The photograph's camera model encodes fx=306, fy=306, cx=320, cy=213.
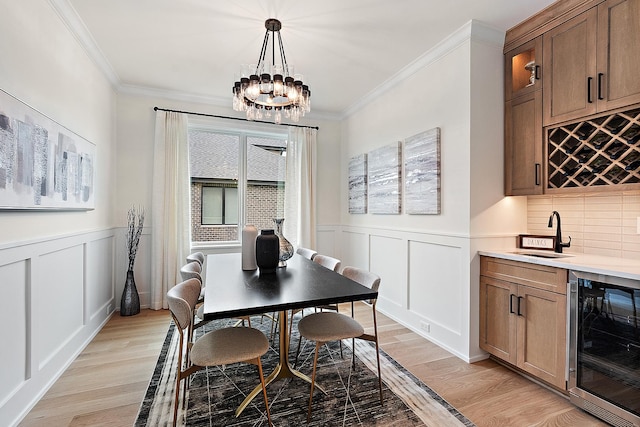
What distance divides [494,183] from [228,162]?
345cm

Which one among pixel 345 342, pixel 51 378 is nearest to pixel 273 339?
pixel 345 342

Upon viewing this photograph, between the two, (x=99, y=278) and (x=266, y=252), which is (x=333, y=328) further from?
(x=99, y=278)

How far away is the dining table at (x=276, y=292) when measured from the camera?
158 centimetres

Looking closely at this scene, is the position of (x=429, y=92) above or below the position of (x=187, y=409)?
above

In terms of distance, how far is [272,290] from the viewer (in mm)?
1882

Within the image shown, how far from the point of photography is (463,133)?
270 cm

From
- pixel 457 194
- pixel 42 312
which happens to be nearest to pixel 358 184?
pixel 457 194

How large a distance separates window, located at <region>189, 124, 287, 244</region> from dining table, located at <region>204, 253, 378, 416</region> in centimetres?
188

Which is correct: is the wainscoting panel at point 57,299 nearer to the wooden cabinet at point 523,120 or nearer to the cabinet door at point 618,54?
the wooden cabinet at point 523,120

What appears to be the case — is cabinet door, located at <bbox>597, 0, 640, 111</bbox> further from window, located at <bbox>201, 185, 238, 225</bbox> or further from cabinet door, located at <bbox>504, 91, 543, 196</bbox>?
window, located at <bbox>201, 185, 238, 225</bbox>

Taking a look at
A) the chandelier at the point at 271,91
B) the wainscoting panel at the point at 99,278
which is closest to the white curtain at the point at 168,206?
the wainscoting panel at the point at 99,278

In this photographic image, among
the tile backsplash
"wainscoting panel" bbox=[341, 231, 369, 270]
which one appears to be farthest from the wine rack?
"wainscoting panel" bbox=[341, 231, 369, 270]

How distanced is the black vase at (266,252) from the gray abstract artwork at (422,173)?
159 centimetres

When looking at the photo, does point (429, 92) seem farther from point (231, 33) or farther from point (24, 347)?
point (24, 347)
